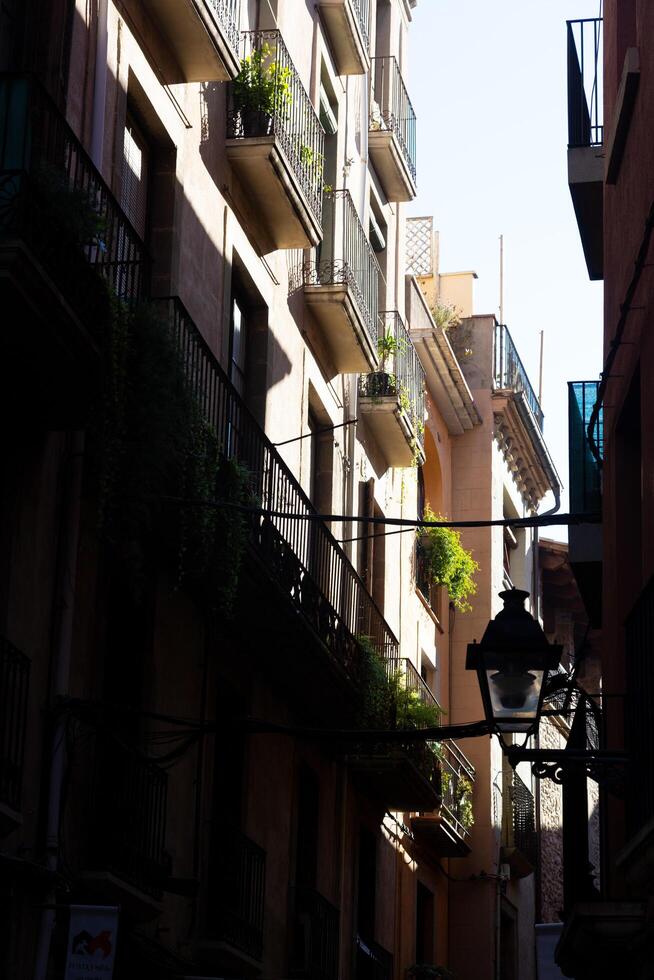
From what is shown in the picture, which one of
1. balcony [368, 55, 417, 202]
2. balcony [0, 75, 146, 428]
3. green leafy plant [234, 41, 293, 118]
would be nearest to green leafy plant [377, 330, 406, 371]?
balcony [368, 55, 417, 202]

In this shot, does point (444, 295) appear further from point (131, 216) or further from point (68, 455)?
point (68, 455)

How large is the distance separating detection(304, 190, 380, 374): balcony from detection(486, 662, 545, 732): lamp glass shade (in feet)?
35.7

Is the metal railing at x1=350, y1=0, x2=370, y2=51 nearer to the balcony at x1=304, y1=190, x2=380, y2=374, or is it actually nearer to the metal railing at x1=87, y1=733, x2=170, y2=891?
the balcony at x1=304, y1=190, x2=380, y2=374

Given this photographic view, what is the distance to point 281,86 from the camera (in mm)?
16500

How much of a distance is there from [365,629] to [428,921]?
6.86 metres

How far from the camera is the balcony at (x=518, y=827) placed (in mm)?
27266

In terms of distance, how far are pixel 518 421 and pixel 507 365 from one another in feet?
3.45

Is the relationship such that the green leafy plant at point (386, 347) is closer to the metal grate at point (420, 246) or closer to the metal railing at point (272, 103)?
the metal railing at point (272, 103)

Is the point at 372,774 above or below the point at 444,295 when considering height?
below

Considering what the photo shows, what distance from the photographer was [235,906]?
48.6ft

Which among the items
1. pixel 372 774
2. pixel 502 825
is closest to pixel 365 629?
pixel 372 774

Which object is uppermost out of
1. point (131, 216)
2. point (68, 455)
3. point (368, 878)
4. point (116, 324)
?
point (131, 216)

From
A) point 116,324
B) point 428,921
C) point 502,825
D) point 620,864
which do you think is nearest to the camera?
point 620,864

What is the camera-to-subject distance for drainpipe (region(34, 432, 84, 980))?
35.7ft
